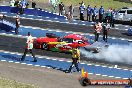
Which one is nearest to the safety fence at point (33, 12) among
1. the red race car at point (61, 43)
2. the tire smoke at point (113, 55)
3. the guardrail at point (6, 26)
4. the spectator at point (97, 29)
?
the guardrail at point (6, 26)

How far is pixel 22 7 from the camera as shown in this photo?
1762 inches

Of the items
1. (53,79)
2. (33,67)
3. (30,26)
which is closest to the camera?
(53,79)

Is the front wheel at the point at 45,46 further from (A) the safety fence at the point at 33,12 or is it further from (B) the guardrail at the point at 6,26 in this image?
(A) the safety fence at the point at 33,12

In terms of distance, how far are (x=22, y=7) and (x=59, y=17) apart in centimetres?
407

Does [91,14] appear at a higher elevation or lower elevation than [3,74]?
higher

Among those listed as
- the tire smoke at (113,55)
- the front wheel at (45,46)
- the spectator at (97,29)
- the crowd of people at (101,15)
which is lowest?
the tire smoke at (113,55)

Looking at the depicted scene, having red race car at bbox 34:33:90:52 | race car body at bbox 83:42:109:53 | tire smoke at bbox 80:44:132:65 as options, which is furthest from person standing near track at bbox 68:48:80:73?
red race car at bbox 34:33:90:52

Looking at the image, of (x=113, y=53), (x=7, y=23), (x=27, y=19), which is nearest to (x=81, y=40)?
(x=113, y=53)

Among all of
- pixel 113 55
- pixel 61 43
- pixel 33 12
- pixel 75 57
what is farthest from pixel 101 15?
pixel 75 57

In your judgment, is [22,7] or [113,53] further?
[22,7]

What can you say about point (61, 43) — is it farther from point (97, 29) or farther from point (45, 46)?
point (97, 29)

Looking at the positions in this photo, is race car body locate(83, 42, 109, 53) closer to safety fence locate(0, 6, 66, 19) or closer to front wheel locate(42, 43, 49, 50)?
front wheel locate(42, 43, 49, 50)

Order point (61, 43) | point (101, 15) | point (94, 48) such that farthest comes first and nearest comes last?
point (101, 15)
point (61, 43)
point (94, 48)

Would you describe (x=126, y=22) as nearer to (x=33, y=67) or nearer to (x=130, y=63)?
(x=130, y=63)
